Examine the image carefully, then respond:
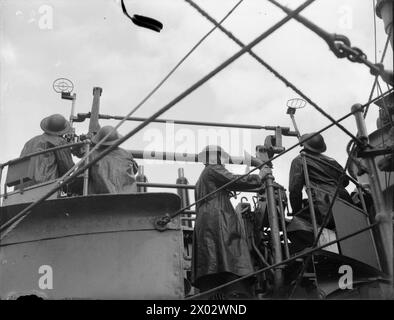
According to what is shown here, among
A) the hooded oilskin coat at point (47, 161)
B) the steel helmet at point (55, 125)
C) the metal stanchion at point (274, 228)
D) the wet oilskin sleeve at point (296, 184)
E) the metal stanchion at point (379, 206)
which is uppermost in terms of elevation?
the steel helmet at point (55, 125)

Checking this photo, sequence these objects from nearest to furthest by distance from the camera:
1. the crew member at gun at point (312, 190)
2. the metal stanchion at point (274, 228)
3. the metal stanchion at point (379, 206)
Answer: the metal stanchion at point (379, 206)
the metal stanchion at point (274, 228)
the crew member at gun at point (312, 190)

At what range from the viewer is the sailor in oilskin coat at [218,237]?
6598 millimetres

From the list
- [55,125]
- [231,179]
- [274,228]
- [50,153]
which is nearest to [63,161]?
[50,153]

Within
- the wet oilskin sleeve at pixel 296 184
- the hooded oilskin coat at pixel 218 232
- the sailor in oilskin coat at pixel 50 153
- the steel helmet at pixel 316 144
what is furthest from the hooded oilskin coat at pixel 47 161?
the steel helmet at pixel 316 144

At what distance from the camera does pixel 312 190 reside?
6848 mm

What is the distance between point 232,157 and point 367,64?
525 centimetres

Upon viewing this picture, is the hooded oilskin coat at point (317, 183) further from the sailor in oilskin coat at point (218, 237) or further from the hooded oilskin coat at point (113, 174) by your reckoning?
the hooded oilskin coat at point (113, 174)

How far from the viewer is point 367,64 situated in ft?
11.8

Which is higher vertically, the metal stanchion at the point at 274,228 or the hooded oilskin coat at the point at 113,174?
the hooded oilskin coat at the point at 113,174

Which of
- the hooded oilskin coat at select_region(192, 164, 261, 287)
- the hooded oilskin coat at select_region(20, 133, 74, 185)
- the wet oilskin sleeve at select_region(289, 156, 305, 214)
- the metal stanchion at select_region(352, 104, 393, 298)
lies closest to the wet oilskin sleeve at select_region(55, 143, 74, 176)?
the hooded oilskin coat at select_region(20, 133, 74, 185)

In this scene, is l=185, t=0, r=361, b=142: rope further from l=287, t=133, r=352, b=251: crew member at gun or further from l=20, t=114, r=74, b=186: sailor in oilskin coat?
l=20, t=114, r=74, b=186: sailor in oilskin coat

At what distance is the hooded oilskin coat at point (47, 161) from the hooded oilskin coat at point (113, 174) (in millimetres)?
560

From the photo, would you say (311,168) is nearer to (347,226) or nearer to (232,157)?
(347,226)
